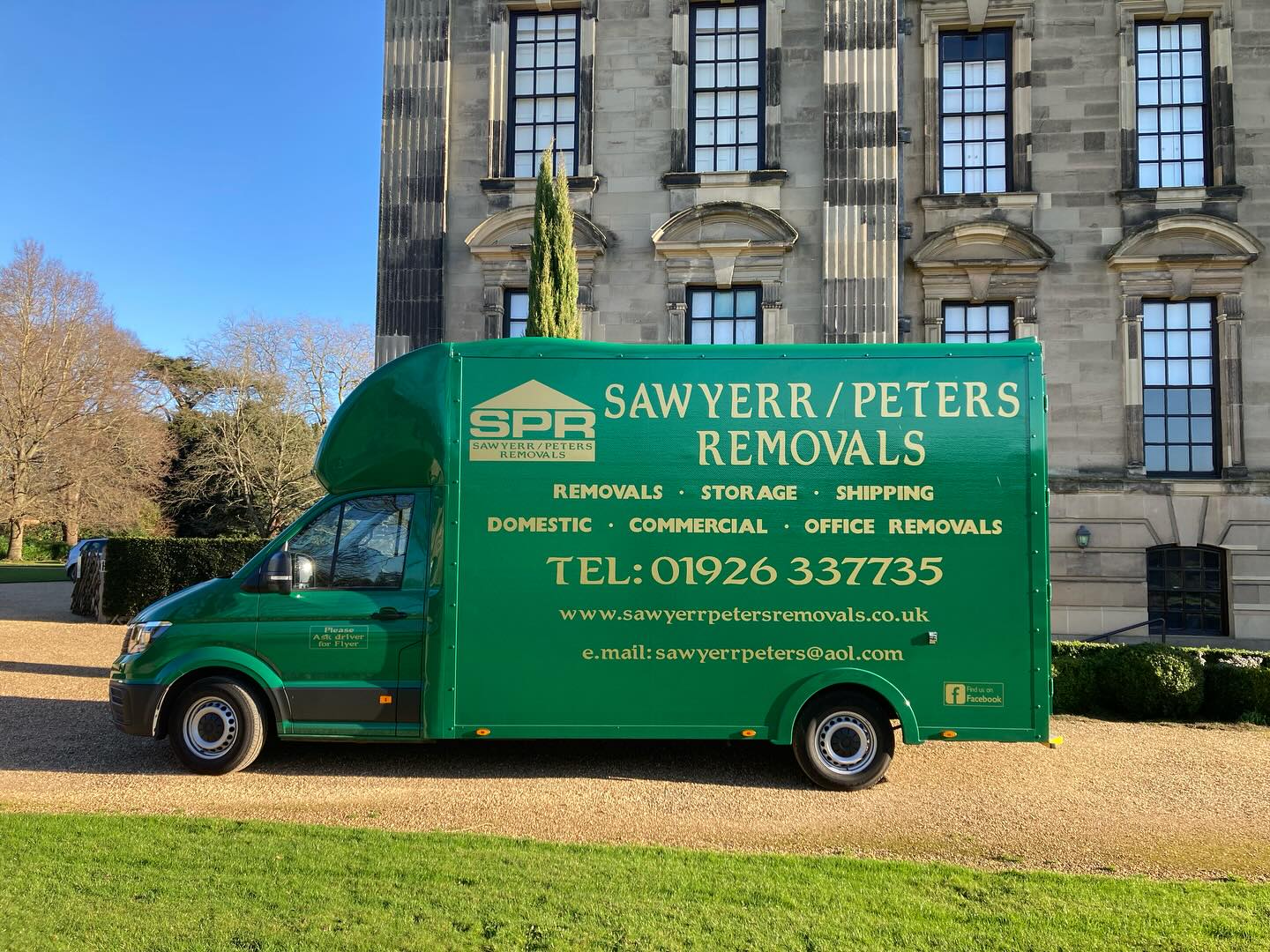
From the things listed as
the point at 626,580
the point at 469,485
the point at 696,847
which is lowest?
Answer: the point at 696,847

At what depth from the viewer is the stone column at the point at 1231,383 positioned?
1397 cm

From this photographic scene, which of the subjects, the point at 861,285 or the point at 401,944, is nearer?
the point at 401,944

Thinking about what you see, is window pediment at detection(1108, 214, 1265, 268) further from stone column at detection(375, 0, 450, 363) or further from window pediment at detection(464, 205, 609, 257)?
stone column at detection(375, 0, 450, 363)

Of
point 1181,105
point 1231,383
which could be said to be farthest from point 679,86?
point 1231,383

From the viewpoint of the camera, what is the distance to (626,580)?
6375 mm

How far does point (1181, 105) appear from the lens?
48.1 feet

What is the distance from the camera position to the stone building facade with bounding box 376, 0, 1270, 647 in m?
14.0

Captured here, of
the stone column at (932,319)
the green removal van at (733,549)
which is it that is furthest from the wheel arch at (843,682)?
the stone column at (932,319)

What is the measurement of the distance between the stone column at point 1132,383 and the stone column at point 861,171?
3.82m

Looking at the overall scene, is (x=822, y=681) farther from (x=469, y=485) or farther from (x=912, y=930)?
(x=469, y=485)

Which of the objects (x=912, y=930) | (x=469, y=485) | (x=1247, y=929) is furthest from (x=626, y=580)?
(x=1247, y=929)

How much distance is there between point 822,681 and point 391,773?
137 inches

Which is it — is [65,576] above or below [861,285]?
below

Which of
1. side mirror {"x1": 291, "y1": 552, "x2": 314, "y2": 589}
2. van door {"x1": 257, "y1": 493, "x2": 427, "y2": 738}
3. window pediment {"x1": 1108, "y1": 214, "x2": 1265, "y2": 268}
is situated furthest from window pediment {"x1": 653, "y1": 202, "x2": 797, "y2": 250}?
side mirror {"x1": 291, "y1": 552, "x2": 314, "y2": 589}
